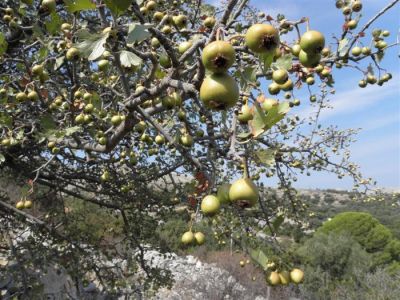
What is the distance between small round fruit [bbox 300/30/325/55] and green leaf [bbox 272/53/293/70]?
0.08 meters

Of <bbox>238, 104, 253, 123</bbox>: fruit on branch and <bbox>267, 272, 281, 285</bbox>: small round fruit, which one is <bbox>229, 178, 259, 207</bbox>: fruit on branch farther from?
<bbox>267, 272, 281, 285</bbox>: small round fruit

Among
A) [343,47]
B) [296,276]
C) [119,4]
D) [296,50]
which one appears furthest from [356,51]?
[119,4]

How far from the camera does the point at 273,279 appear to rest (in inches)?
71.8

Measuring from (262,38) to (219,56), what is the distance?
0.19 meters

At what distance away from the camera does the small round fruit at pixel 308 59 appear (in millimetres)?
1723

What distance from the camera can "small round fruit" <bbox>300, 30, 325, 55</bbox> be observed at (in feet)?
5.27

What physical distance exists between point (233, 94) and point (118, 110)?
6.58ft

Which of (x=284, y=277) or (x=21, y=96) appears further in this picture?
(x=21, y=96)

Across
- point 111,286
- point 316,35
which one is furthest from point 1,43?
point 111,286

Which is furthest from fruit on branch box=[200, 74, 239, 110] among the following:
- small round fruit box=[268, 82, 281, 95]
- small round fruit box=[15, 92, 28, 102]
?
small round fruit box=[15, 92, 28, 102]

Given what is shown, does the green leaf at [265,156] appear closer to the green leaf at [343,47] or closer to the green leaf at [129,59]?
the green leaf at [129,59]

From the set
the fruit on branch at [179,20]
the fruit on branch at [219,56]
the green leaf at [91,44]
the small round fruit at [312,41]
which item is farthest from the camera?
the fruit on branch at [179,20]

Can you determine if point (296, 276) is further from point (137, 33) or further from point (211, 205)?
point (137, 33)

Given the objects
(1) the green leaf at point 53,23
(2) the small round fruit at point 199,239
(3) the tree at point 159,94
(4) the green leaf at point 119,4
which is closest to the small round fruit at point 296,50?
(3) the tree at point 159,94
